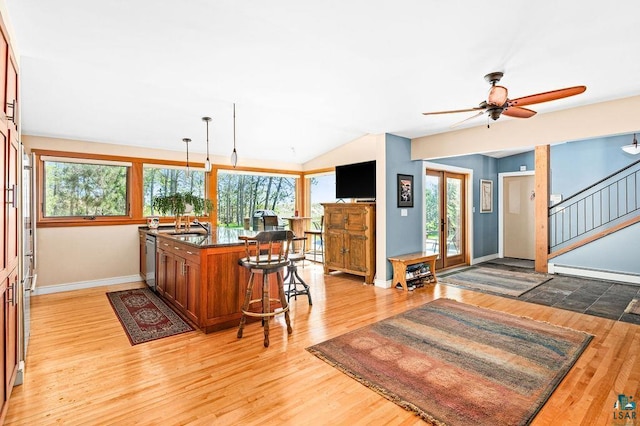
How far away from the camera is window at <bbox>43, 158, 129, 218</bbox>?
16.1 ft

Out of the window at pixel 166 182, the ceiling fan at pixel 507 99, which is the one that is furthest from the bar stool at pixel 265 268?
the window at pixel 166 182

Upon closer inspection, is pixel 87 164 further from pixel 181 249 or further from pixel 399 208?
pixel 399 208

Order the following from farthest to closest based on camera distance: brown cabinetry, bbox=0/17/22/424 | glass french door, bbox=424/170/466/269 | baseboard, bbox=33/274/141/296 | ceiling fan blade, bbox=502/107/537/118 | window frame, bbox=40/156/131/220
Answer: glass french door, bbox=424/170/466/269, window frame, bbox=40/156/131/220, baseboard, bbox=33/274/141/296, ceiling fan blade, bbox=502/107/537/118, brown cabinetry, bbox=0/17/22/424

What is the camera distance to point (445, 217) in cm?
636

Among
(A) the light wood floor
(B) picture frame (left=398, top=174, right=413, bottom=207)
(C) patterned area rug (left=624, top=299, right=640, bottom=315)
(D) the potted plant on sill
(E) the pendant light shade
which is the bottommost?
(A) the light wood floor

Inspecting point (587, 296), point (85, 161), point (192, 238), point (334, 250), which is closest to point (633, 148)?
point (587, 296)

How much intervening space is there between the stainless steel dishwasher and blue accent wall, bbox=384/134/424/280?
3430 mm

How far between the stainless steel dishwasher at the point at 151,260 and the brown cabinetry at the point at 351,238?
2.88 m

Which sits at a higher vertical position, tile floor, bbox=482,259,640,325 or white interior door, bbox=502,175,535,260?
white interior door, bbox=502,175,535,260

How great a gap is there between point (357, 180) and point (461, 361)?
12.5 feet

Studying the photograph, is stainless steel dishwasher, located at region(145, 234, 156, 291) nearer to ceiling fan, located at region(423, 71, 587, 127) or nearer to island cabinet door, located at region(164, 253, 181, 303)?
island cabinet door, located at region(164, 253, 181, 303)

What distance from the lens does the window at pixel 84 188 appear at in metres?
4.92

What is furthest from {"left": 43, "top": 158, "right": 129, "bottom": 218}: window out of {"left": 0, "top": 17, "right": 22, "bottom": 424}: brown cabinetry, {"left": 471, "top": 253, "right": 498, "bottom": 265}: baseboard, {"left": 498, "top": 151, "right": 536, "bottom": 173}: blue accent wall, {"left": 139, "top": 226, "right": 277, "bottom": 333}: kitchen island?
{"left": 498, "top": 151, "right": 536, "bottom": 173}: blue accent wall

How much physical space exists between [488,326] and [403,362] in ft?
4.40
